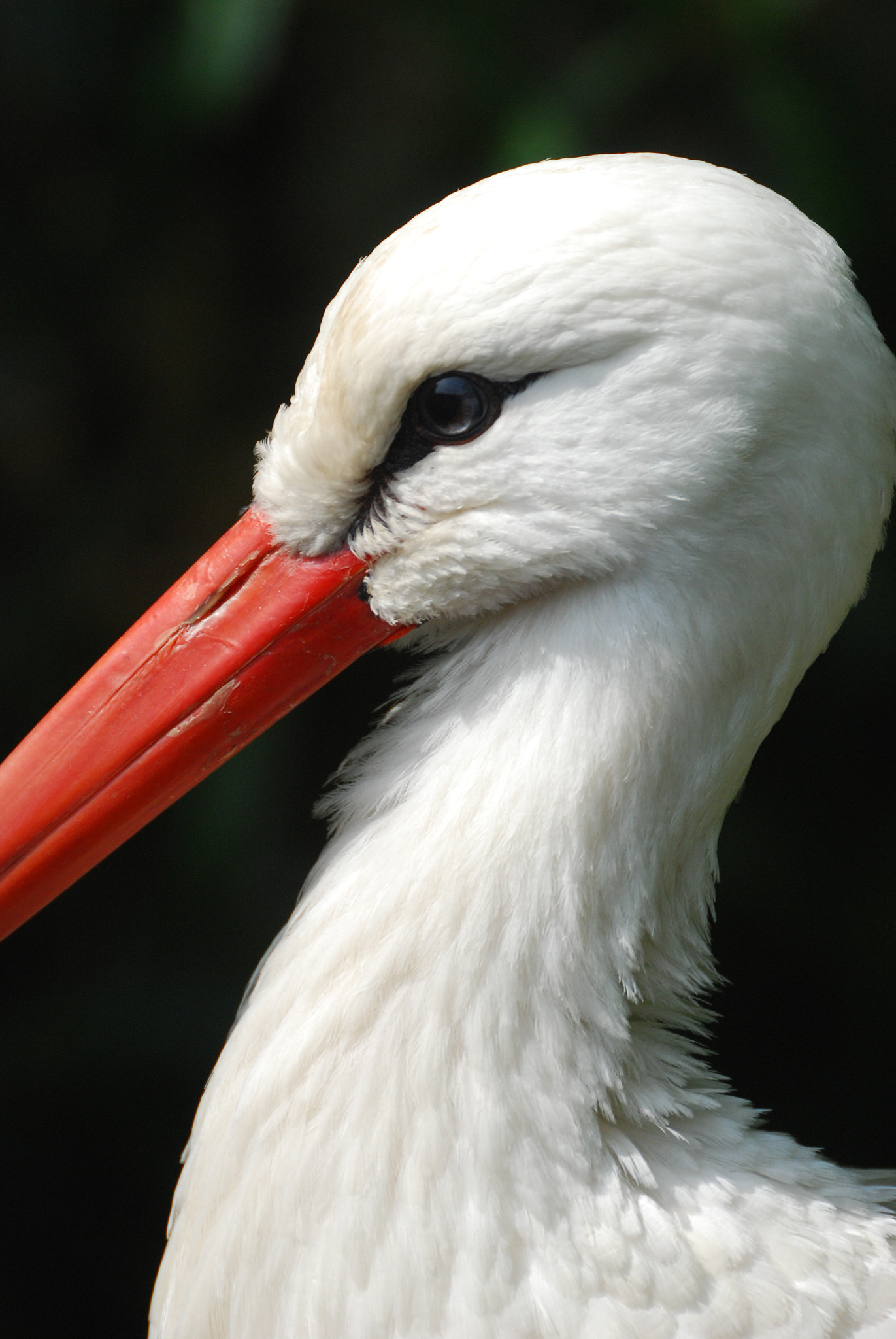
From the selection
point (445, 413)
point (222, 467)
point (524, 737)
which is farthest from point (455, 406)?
point (222, 467)

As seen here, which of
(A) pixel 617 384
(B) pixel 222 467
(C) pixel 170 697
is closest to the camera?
(A) pixel 617 384

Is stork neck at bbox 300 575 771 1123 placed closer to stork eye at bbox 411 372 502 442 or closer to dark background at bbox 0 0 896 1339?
stork eye at bbox 411 372 502 442

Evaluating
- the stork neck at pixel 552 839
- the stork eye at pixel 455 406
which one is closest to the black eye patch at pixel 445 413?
the stork eye at pixel 455 406

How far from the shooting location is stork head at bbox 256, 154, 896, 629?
0.77 metres

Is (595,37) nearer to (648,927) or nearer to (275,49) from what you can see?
(275,49)

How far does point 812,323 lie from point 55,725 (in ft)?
2.01

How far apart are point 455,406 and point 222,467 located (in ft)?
4.24

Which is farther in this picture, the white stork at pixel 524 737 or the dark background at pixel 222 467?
the dark background at pixel 222 467

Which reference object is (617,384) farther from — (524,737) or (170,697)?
(170,697)

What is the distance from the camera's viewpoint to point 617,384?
31.0 inches

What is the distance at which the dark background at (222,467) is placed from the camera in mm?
1641

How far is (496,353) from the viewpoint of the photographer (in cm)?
79

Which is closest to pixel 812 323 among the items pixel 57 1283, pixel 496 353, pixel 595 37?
pixel 496 353

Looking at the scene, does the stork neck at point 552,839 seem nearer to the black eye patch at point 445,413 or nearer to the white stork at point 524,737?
the white stork at point 524,737
